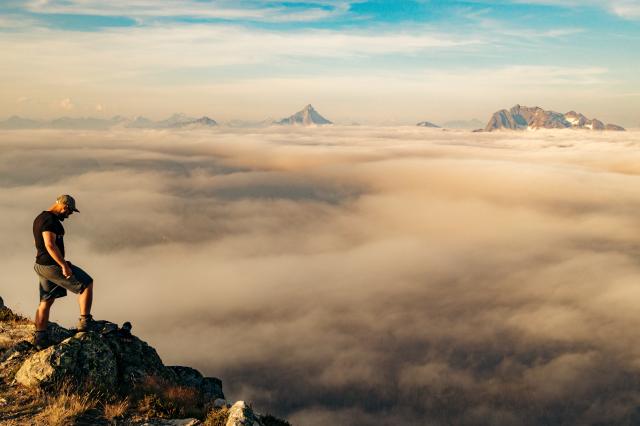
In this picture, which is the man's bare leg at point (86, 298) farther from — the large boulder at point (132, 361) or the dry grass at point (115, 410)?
the dry grass at point (115, 410)

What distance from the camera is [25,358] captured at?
402 inches

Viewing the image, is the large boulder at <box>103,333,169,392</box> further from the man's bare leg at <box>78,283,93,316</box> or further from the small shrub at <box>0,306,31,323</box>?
the small shrub at <box>0,306,31,323</box>

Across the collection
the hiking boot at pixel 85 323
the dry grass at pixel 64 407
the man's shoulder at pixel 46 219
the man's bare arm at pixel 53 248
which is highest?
the man's shoulder at pixel 46 219

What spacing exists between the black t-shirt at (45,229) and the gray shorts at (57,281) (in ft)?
0.55

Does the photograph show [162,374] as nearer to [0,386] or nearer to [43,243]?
[0,386]

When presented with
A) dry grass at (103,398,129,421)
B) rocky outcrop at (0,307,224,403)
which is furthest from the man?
dry grass at (103,398,129,421)

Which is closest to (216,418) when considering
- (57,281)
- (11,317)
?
(57,281)

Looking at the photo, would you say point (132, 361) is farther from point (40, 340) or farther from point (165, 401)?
point (165, 401)

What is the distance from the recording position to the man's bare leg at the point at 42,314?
998 centimetres

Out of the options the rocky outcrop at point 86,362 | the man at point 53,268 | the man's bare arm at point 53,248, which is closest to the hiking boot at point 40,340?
the man at point 53,268

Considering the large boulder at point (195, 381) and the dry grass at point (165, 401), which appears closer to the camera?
the dry grass at point (165, 401)

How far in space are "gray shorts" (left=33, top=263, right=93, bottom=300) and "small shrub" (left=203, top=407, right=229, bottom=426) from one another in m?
4.21

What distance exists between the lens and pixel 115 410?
8570 millimetres

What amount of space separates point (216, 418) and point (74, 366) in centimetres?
355
